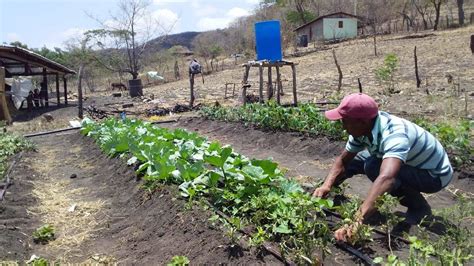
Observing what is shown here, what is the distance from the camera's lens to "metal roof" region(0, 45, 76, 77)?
17.4m

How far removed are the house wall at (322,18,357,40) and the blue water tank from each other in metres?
A: 31.4

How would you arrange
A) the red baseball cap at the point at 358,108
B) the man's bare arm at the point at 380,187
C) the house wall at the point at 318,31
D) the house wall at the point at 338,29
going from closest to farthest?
the man's bare arm at the point at 380,187
the red baseball cap at the point at 358,108
the house wall at the point at 338,29
the house wall at the point at 318,31

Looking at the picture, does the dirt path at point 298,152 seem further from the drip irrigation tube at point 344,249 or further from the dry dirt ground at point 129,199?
the drip irrigation tube at point 344,249

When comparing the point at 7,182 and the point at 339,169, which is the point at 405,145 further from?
the point at 7,182

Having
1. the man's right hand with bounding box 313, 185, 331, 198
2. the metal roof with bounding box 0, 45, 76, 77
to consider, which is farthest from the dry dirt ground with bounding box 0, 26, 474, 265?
the metal roof with bounding box 0, 45, 76, 77

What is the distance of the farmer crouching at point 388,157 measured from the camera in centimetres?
312

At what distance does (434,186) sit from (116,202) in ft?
11.1

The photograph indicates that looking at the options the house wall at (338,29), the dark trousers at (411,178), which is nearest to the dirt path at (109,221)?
the dark trousers at (411,178)

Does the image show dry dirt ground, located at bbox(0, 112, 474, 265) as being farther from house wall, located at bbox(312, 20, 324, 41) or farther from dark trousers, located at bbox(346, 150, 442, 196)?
house wall, located at bbox(312, 20, 324, 41)

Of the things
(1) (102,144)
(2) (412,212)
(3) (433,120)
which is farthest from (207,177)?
(3) (433,120)

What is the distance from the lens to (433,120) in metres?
8.47

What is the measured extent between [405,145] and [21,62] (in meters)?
18.3

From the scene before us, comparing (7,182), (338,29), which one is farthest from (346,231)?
(338,29)

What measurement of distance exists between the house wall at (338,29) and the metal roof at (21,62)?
2796 centimetres
